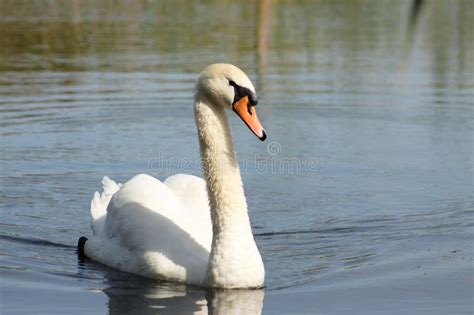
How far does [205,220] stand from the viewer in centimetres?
809

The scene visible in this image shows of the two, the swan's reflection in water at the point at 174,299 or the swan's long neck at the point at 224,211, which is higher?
the swan's long neck at the point at 224,211

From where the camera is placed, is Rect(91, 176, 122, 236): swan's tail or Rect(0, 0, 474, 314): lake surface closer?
Rect(0, 0, 474, 314): lake surface

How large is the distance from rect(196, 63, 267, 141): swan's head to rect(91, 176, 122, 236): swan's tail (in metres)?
2.04

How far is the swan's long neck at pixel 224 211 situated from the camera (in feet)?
23.6

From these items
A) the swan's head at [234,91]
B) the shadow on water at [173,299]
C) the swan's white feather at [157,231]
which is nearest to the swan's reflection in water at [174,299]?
the shadow on water at [173,299]

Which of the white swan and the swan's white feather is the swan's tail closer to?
the swan's white feather

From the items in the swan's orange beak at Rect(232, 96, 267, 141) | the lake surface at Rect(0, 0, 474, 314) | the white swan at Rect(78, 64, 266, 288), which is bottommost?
the lake surface at Rect(0, 0, 474, 314)

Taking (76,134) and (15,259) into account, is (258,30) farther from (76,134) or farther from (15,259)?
(15,259)

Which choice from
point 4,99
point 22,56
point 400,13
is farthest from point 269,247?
point 400,13

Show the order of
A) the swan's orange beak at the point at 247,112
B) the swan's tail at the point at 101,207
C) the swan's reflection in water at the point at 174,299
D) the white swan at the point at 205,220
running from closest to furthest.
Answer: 1. the swan's reflection in water at the point at 174,299
2. the swan's orange beak at the point at 247,112
3. the white swan at the point at 205,220
4. the swan's tail at the point at 101,207

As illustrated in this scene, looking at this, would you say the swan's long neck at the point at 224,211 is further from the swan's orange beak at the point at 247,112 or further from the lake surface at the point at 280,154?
the swan's orange beak at the point at 247,112

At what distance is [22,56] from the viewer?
67.1 ft

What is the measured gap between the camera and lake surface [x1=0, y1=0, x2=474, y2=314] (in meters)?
7.36

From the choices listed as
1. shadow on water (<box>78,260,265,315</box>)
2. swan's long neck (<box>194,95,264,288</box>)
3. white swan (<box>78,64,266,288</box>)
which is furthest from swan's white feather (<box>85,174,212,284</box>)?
swan's long neck (<box>194,95,264,288</box>)
